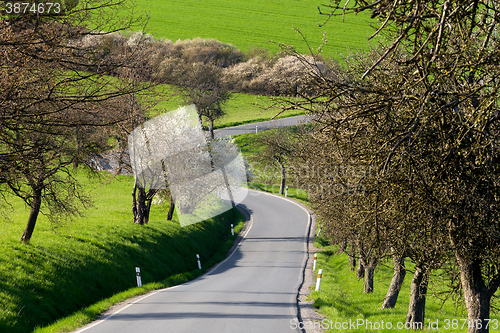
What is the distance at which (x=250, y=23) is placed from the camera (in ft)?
243

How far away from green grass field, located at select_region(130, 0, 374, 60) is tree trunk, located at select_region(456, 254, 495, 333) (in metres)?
58.2

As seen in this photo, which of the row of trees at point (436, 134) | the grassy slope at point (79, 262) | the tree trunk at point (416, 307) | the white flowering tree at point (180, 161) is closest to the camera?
the row of trees at point (436, 134)

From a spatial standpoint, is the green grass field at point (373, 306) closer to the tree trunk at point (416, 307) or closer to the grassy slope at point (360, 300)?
the grassy slope at point (360, 300)

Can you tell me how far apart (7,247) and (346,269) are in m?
15.7

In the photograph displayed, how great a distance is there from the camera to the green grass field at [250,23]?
65562 mm

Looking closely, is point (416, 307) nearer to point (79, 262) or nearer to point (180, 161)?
point (79, 262)

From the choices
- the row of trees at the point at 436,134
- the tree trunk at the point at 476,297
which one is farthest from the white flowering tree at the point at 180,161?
the tree trunk at the point at 476,297

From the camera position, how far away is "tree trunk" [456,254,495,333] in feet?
20.7

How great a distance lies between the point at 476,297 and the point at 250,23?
74.4m

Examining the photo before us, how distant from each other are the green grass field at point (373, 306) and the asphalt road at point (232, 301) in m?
1.19

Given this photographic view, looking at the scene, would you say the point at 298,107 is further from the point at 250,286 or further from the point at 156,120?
the point at 156,120

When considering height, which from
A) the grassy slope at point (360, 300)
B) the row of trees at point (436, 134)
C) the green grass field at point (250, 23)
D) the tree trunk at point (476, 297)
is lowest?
the grassy slope at point (360, 300)

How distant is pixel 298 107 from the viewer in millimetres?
5102

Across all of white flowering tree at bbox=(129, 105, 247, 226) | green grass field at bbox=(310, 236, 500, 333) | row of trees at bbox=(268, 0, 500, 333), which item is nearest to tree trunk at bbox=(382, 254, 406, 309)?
green grass field at bbox=(310, 236, 500, 333)
